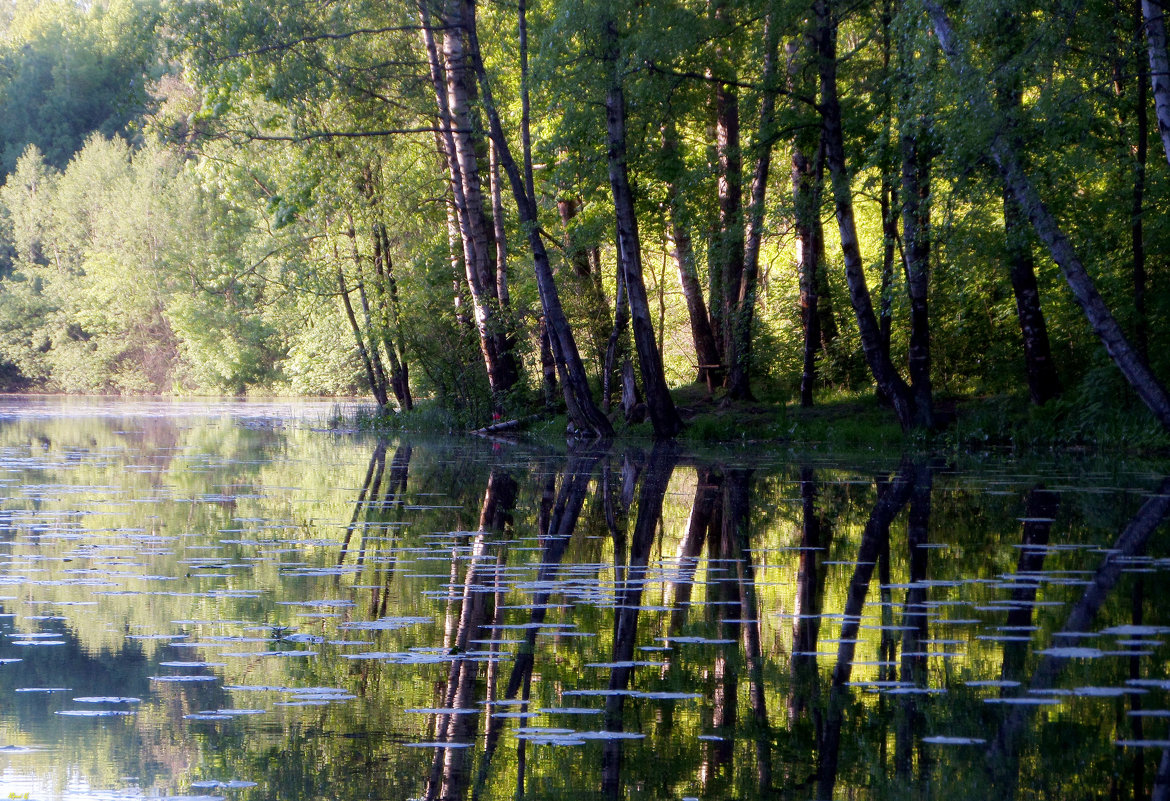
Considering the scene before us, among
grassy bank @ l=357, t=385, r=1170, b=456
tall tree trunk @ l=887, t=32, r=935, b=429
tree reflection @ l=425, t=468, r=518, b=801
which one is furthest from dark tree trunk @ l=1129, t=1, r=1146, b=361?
tree reflection @ l=425, t=468, r=518, b=801

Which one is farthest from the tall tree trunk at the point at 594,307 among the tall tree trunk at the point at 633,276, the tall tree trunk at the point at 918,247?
the tall tree trunk at the point at 918,247

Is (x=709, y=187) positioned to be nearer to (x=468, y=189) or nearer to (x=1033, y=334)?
(x=468, y=189)

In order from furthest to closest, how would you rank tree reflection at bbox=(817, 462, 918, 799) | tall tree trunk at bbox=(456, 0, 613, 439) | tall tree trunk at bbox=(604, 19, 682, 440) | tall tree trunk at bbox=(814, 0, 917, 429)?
1. tall tree trunk at bbox=(456, 0, 613, 439)
2. tall tree trunk at bbox=(604, 19, 682, 440)
3. tall tree trunk at bbox=(814, 0, 917, 429)
4. tree reflection at bbox=(817, 462, 918, 799)

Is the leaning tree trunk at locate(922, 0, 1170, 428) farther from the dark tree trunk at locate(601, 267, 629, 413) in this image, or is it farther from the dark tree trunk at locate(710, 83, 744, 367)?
the dark tree trunk at locate(601, 267, 629, 413)

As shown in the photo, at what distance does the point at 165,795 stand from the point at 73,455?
14.7m

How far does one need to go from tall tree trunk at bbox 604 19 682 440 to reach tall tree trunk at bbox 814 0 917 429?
3.27 meters

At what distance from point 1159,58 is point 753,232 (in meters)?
7.60

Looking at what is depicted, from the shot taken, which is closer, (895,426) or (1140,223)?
(1140,223)

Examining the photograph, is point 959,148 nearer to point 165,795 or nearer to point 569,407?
point 569,407

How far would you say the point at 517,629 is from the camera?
518cm

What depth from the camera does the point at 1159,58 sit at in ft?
43.2

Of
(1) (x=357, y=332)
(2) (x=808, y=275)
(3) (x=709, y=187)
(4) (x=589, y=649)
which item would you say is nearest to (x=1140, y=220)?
(2) (x=808, y=275)

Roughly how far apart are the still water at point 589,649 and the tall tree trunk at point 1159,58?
17.8ft

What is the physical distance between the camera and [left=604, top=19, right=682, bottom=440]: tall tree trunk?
19.3 metres
